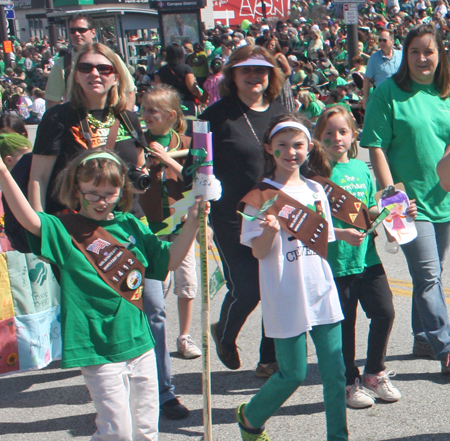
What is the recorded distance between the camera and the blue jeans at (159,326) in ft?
11.1

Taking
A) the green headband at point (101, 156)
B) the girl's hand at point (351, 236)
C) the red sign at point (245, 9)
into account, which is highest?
the red sign at point (245, 9)

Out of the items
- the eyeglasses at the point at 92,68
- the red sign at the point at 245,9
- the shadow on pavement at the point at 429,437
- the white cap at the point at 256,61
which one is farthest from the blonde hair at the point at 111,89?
the red sign at the point at 245,9

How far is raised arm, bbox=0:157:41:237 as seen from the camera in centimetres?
253

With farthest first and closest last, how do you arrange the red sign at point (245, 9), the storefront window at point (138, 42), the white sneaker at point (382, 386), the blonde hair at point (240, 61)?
the red sign at point (245, 9)
the storefront window at point (138, 42)
the blonde hair at point (240, 61)
the white sneaker at point (382, 386)

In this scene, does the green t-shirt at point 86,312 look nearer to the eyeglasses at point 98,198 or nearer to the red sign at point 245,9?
the eyeglasses at point 98,198

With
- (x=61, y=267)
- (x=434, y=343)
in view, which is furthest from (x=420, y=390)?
(x=61, y=267)

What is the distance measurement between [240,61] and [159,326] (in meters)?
1.50

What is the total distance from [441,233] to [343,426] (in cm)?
149

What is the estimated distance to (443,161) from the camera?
251cm

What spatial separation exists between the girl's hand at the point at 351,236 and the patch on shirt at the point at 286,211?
41 centimetres

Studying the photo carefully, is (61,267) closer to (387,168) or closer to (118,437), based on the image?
(118,437)

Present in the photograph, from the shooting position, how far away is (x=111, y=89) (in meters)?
3.46

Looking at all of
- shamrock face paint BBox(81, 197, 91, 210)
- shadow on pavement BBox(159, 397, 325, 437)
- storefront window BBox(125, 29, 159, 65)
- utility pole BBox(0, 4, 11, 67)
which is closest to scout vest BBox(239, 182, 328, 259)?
shamrock face paint BBox(81, 197, 91, 210)

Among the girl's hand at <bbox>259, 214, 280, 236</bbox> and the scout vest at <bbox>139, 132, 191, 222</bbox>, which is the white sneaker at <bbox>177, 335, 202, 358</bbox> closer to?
the scout vest at <bbox>139, 132, 191, 222</bbox>
